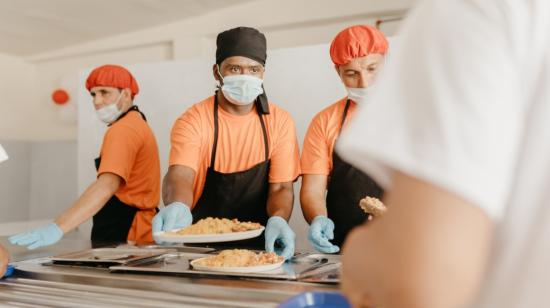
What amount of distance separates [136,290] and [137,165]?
4.40 feet

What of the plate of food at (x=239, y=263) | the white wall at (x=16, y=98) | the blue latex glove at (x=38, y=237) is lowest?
the plate of food at (x=239, y=263)

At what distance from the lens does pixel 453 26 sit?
39cm

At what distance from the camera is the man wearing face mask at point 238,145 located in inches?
89.4

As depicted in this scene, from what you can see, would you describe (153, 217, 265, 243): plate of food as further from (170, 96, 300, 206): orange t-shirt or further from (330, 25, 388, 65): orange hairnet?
(330, 25, 388, 65): orange hairnet

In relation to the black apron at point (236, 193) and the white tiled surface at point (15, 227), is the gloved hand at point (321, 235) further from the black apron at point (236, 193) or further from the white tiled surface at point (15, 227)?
the white tiled surface at point (15, 227)

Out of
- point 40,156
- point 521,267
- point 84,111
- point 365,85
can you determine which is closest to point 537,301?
point 521,267

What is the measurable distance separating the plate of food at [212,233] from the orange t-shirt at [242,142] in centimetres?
59

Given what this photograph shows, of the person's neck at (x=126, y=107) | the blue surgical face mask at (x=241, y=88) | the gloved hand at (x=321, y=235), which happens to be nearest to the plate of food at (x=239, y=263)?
the gloved hand at (x=321, y=235)

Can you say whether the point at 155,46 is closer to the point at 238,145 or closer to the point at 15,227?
the point at 15,227

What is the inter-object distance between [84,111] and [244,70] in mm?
1902

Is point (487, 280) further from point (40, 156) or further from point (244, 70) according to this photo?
point (40, 156)

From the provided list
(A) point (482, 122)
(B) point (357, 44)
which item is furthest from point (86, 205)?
(A) point (482, 122)

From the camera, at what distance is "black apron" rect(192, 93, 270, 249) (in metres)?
2.36

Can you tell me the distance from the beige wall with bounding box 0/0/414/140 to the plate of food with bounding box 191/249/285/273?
2.62 m
